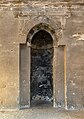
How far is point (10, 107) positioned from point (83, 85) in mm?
2082

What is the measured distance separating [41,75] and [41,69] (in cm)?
19

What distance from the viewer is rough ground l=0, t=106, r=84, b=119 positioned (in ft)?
23.8

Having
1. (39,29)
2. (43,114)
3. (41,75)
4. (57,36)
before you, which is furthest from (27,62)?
(43,114)

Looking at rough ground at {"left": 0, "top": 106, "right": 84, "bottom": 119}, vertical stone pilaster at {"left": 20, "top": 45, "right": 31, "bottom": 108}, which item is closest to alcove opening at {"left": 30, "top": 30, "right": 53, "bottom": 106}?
vertical stone pilaster at {"left": 20, "top": 45, "right": 31, "bottom": 108}

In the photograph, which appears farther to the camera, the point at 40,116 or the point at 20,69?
the point at 20,69

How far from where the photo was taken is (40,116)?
289 inches

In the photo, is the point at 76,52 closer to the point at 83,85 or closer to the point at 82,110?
the point at 83,85

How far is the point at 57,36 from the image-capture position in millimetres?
8508

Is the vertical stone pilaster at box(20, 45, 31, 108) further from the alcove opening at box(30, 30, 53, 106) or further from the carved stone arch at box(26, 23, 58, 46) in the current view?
the alcove opening at box(30, 30, 53, 106)

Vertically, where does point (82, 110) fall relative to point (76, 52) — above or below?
below

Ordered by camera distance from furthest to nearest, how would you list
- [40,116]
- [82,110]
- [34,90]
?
[34,90] < [82,110] < [40,116]

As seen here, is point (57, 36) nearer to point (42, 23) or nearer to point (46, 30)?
point (46, 30)

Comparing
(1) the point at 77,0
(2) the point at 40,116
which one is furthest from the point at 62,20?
(2) the point at 40,116

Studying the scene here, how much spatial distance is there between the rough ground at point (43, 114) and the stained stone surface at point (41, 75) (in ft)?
3.86
